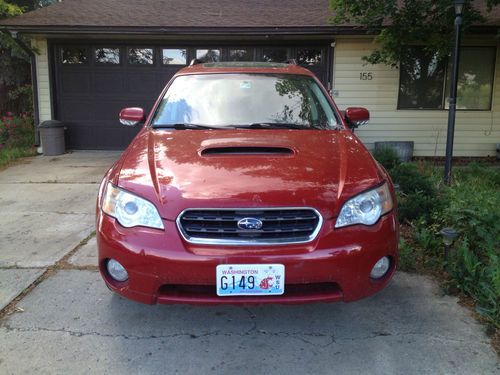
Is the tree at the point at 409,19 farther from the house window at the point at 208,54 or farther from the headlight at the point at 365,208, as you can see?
the headlight at the point at 365,208

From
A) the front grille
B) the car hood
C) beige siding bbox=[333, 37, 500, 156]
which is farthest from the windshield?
beige siding bbox=[333, 37, 500, 156]

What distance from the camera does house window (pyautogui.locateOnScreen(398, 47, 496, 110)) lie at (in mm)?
10094

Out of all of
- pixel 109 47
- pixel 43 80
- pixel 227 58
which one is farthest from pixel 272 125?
pixel 43 80

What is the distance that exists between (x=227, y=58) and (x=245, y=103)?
7068 mm

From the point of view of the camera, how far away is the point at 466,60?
1011 cm

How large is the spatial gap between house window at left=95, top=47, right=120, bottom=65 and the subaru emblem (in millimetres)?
9098

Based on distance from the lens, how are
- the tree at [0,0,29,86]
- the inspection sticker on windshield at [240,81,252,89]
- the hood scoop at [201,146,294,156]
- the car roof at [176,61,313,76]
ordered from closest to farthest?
the hood scoop at [201,146,294,156] < the inspection sticker on windshield at [240,81,252,89] < the car roof at [176,61,313,76] < the tree at [0,0,29,86]

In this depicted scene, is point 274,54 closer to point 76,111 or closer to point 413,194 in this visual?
point 76,111

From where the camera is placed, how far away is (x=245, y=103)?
3.93 m

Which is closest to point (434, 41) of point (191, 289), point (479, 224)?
point (479, 224)

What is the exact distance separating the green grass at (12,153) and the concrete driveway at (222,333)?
6.28 meters

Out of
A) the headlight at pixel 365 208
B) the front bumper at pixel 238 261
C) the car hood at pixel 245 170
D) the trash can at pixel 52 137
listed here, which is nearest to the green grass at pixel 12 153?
the trash can at pixel 52 137

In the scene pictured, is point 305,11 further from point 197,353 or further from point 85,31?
point 197,353

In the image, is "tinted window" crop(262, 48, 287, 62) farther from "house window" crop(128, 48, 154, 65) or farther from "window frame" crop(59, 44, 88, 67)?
"window frame" crop(59, 44, 88, 67)
